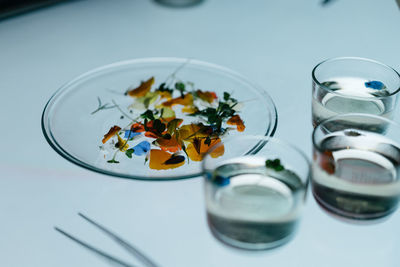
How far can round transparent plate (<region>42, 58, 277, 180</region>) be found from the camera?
2.19ft

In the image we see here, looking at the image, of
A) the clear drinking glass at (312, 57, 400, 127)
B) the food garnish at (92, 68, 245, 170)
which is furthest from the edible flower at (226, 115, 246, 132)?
the clear drinking glass at (312, 57, 400, 127)

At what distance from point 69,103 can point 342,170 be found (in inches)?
17.3

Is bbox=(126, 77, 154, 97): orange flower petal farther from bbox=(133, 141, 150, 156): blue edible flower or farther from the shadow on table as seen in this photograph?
the shadow on table

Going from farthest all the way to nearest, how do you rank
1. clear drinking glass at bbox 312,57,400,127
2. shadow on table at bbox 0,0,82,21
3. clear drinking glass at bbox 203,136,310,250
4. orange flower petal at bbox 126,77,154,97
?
1. shadow on table at bbox 0,0,82,21
2. orange flower petal at bbox 126,77,154,97
3. clear drinking glass at bbox 312,57,400,127
4. clear drinking glass at bbox 203,136,310,250

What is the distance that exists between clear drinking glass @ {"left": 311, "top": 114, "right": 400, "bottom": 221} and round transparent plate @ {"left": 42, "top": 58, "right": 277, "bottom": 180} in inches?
5.4

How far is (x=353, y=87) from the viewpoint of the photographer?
2.49 feet

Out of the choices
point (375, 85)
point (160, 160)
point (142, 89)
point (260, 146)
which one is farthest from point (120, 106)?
point (375, 85)

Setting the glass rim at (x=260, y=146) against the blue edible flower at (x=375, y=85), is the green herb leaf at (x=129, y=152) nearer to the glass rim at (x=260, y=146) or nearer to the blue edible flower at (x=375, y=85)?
Result: the glass rim at (x=260, y=146)

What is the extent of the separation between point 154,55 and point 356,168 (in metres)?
0.50

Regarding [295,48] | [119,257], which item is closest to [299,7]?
[295,48]

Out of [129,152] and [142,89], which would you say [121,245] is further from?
[142,89]

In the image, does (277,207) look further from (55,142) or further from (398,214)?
(55,142)

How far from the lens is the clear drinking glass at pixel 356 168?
53cm

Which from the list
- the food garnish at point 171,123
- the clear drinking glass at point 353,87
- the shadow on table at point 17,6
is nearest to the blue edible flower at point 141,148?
the food garnish at point 171,123
